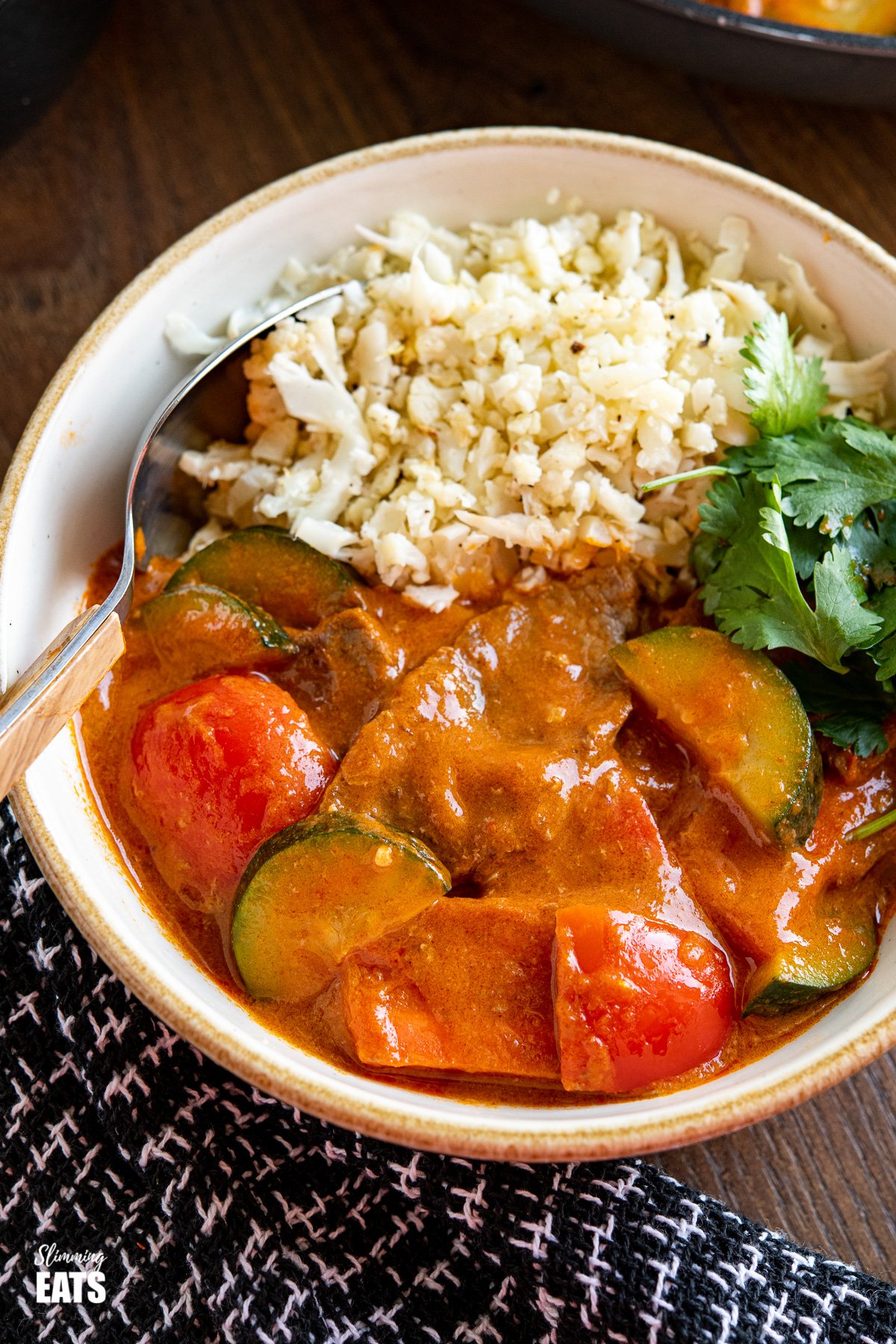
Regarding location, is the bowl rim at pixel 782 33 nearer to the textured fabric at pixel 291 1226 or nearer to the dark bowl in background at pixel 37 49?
the dark bowl in background at pixel 37 49

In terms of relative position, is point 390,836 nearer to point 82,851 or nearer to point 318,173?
point 82,851

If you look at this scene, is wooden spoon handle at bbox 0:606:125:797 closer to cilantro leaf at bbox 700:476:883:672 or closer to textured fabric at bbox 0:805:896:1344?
textured fabric at bbox 0:805:896:1344

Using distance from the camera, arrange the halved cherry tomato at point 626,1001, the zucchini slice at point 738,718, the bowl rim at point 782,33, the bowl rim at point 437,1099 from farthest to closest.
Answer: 1. the bowl rim at point 782,33
2. the zucchini slice at point 738,718
3. the halved cherry tomato at point 626,1001
4. the bowl rim at point 437,1099

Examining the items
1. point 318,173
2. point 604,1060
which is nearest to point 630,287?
point 318,173

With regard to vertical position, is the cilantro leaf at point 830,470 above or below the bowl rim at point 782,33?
below

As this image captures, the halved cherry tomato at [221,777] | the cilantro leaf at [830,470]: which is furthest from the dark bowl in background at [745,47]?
the halved cherry tomato at [221,777]

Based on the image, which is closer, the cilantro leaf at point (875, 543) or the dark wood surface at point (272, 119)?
the cilantro leaf at point (875, 543)
